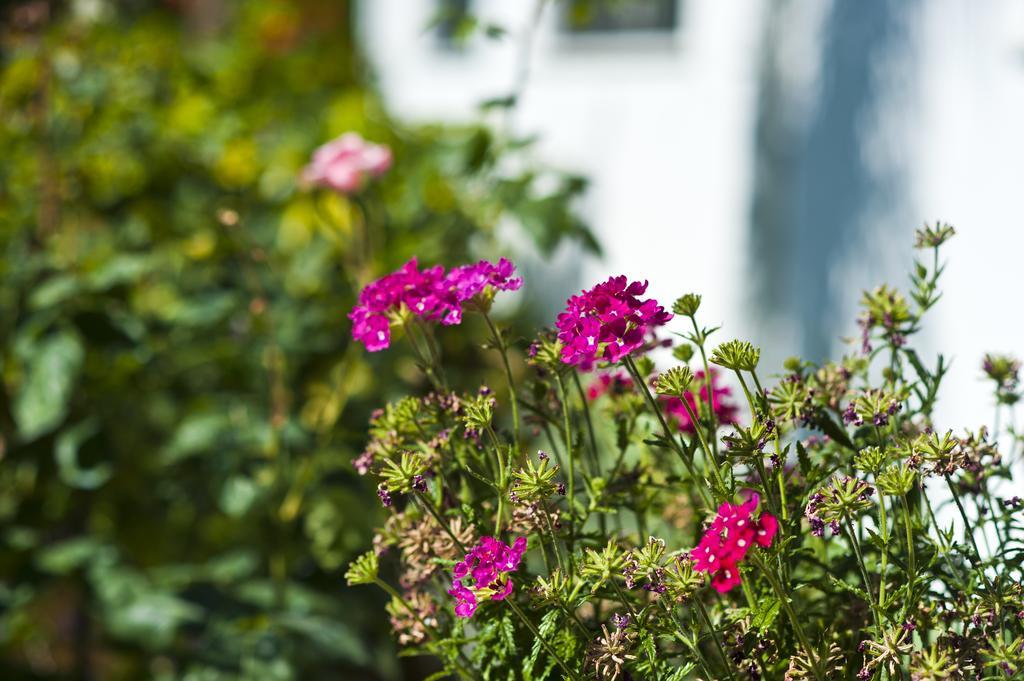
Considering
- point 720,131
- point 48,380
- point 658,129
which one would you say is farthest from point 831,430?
point 658,129

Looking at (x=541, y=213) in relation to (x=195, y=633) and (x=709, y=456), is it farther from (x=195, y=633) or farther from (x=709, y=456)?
(x=709, y=456)

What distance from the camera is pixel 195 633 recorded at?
2.29 metres

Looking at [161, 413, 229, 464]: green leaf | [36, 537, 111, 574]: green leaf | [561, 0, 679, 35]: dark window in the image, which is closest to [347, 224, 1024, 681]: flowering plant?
[161, 413, 229, 464]: green leaf

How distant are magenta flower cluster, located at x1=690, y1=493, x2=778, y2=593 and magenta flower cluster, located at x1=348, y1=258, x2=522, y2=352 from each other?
0.30 m

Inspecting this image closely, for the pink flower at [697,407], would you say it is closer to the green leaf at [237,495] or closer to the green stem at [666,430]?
the green stem at [666,430]

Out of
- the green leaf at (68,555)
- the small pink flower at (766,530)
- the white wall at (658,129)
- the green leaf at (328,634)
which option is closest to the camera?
the small pink flower at (766,530)

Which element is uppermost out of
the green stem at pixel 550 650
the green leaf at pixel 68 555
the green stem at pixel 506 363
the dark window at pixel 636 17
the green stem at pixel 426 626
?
the dark window at pixel 636 17

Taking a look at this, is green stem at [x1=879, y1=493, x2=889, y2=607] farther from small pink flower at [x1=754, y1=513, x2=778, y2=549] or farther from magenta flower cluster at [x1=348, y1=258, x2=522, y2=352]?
magenta flower cluster at [x1=348, y1=258, x2=522, y2=352]

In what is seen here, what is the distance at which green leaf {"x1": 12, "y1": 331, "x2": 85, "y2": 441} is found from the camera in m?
2.03

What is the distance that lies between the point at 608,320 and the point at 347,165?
1.67 metres

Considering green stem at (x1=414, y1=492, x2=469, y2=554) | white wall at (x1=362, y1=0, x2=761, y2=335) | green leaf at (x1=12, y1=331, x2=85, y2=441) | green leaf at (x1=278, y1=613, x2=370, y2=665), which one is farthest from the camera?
white wall at (x1=362, y1=0, x2=761, y2=335)

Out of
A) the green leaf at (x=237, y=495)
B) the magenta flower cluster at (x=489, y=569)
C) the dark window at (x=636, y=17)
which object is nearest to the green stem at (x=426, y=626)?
the magenta flower cluster at (x=489, y=569)

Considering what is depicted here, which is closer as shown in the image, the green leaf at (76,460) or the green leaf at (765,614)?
the green leaf at (765,614)

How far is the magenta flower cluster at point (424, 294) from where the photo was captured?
3.63ft
